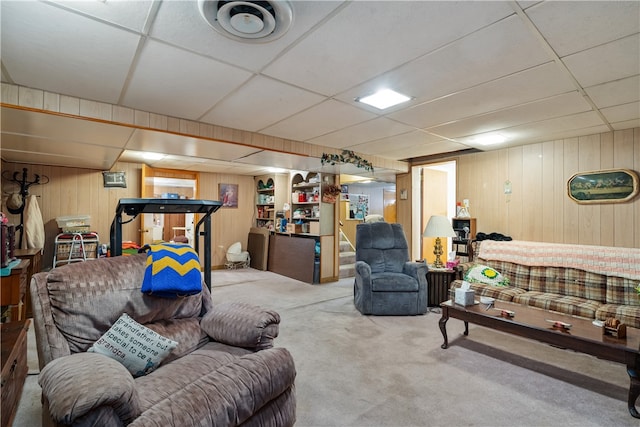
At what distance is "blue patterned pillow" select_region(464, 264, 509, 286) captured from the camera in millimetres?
3707

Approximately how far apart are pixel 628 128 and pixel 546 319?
2.61m

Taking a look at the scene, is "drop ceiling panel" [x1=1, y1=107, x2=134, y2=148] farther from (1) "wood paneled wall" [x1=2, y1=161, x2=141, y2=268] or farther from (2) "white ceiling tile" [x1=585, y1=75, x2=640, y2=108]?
(2) "white ceiling tile" [x1=585, y1=75, x2=640, y2=108]

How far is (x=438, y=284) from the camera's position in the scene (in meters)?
4.13

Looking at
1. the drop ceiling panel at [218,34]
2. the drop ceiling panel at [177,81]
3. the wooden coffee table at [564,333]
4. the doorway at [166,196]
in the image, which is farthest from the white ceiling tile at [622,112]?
the doorway at [166,196]

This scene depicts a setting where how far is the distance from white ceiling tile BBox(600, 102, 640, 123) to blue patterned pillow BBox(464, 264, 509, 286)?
6.35 feet

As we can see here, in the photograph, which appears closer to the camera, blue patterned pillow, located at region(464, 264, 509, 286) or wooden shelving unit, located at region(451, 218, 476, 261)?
blue patterned pillow, located at region(464, 264, 509, 286)

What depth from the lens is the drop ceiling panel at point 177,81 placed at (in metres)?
1.99

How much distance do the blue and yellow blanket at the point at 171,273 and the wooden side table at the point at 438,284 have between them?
317 cm

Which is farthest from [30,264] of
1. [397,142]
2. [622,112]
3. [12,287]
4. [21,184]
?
[622,112]

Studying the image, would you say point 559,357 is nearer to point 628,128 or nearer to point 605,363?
point 605,363

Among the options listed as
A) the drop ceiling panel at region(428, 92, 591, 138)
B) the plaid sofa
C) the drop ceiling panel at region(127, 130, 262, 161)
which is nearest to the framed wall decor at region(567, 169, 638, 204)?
the plaid sofa

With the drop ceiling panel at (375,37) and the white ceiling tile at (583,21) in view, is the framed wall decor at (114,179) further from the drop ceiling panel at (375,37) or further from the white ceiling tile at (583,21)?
the white ceiling tile at (583,21)

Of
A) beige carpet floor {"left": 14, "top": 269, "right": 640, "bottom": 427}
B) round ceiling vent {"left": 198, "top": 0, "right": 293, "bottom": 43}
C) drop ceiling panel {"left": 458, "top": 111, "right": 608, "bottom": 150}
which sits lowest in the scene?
beige carpet floor {"left": 14, "top": 269, "right": 640, "bottom": 427}

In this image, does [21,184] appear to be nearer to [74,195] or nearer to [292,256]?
[74,195]
